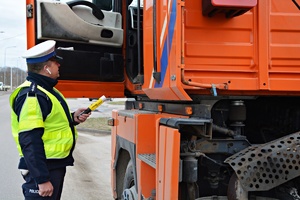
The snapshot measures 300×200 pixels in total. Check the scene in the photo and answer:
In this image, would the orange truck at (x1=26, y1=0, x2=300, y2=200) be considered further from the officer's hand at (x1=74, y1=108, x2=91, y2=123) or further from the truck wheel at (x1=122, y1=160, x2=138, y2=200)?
the officer's hand at (x1=74, y1=108, x2=91, y2=123)

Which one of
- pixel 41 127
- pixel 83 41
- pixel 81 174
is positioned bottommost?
pixel 81 174

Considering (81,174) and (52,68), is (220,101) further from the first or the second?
(81,174)

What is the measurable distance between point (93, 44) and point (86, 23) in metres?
0.28

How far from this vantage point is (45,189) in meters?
3.00

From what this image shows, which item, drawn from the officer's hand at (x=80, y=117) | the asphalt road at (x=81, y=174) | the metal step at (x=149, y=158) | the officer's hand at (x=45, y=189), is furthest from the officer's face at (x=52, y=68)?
the asphalt road at (x=81, y=174)

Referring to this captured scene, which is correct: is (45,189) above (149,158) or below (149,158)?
below

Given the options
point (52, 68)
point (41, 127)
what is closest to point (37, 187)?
point (41, 127)

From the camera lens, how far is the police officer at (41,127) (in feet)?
9.68

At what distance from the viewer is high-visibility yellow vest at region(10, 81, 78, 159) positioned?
9.72 feet

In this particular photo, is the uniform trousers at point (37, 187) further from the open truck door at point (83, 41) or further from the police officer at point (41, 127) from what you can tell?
the open truck door at point (83, 41)

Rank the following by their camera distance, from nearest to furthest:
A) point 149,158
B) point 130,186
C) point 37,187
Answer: point 37,187 → point 149,158 → point 130,186

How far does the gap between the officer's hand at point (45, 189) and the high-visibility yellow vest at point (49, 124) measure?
9.2 inches


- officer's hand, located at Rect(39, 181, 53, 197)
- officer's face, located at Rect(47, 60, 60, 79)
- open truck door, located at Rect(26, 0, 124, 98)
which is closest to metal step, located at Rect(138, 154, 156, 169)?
officer's hand, located at Rect(39, 181, 53, 197)

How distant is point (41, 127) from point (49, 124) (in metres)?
0.15
